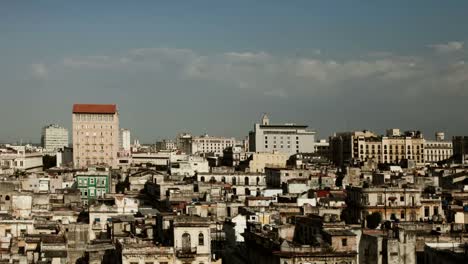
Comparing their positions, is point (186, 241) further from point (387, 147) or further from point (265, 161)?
point (387, 147)

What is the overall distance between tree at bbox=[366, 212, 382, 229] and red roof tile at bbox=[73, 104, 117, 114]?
407 feet

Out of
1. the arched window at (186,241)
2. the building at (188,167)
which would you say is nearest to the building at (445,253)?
the arched window at (186,241)

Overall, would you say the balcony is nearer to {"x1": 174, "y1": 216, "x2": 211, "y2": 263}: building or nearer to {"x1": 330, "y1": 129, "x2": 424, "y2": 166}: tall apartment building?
{"x1": 174, "y1": 216, "x2": 211, "y2": 263}: building

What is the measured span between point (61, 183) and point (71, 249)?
64731mm

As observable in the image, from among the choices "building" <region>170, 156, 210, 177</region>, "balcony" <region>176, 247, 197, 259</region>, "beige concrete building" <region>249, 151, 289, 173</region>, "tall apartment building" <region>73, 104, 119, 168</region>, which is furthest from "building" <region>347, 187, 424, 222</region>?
"tall apartment building" <region>73, 104, 119, 168</region>

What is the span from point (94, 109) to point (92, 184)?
82.9m

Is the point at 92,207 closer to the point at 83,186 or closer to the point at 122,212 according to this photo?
the point at 122,212

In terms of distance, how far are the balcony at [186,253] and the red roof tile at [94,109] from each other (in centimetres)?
14642

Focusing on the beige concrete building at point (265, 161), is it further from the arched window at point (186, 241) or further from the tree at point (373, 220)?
the arched window at point (186, 241)

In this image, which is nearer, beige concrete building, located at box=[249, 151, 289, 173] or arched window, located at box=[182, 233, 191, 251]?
arched window, located at box=[182, 233, 191, 251]

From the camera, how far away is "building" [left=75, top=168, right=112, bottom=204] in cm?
11350

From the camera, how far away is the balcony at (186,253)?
162ft

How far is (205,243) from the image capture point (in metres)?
Result: 50.8

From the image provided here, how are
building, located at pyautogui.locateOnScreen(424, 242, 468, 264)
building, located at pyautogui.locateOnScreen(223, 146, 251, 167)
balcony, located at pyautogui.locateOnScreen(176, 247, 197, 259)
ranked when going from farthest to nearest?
building, located at pyautogui.locateOnScreen(223, 146, 251, 167), balcony, located at pyautogui.locateOnScreen(176, 247, 197, 259), building, located at pyautogui.locateOnScreen(424, 242, 468, 264)
